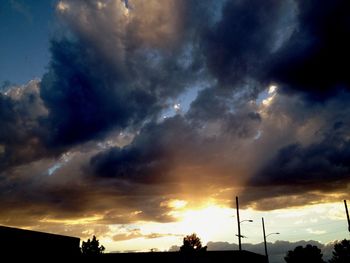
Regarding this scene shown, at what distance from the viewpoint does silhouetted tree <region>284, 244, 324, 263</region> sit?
339 feet

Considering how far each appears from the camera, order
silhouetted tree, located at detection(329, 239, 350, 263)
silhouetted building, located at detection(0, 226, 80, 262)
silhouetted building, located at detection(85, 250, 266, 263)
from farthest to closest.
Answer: silhouetted tree, located at detection(329, 239, 350, 263)
silhouetted building, located at detection(85, 250, 266, 263)
silhouetted building, located at detection(0, 226, 80, 262)

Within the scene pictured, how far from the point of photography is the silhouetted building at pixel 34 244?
104 ft

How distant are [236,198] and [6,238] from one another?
89.7 feet

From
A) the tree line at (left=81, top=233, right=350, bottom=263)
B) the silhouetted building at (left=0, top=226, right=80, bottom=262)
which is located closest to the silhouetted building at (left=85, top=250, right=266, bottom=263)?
the silhouetted building at (left=0, top=226, right=80, bottom=262)

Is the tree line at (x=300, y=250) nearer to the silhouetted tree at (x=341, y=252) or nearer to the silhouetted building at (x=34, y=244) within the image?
the silhouetted tree at (x=341, y=252)

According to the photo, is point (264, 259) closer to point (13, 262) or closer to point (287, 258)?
point (13, 262)

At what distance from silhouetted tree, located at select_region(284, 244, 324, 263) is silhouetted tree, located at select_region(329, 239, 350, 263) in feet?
17.8

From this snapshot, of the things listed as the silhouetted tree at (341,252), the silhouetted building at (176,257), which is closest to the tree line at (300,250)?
the silhouetted tree at (341,252)

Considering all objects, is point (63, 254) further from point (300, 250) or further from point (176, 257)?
point (300, 250)

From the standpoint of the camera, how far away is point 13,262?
3198 centimetres

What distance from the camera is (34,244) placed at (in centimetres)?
3403

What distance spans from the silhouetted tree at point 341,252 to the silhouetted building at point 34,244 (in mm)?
84279

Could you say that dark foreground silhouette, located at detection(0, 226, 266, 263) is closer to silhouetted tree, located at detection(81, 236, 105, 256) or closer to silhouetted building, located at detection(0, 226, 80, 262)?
silhouetted building, located at detection(0, 226, 80, 262)

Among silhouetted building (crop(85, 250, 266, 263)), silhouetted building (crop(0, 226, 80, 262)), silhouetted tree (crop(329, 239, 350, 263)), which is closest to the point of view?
silhouetted building (crop(0, 226, 80, 262))
